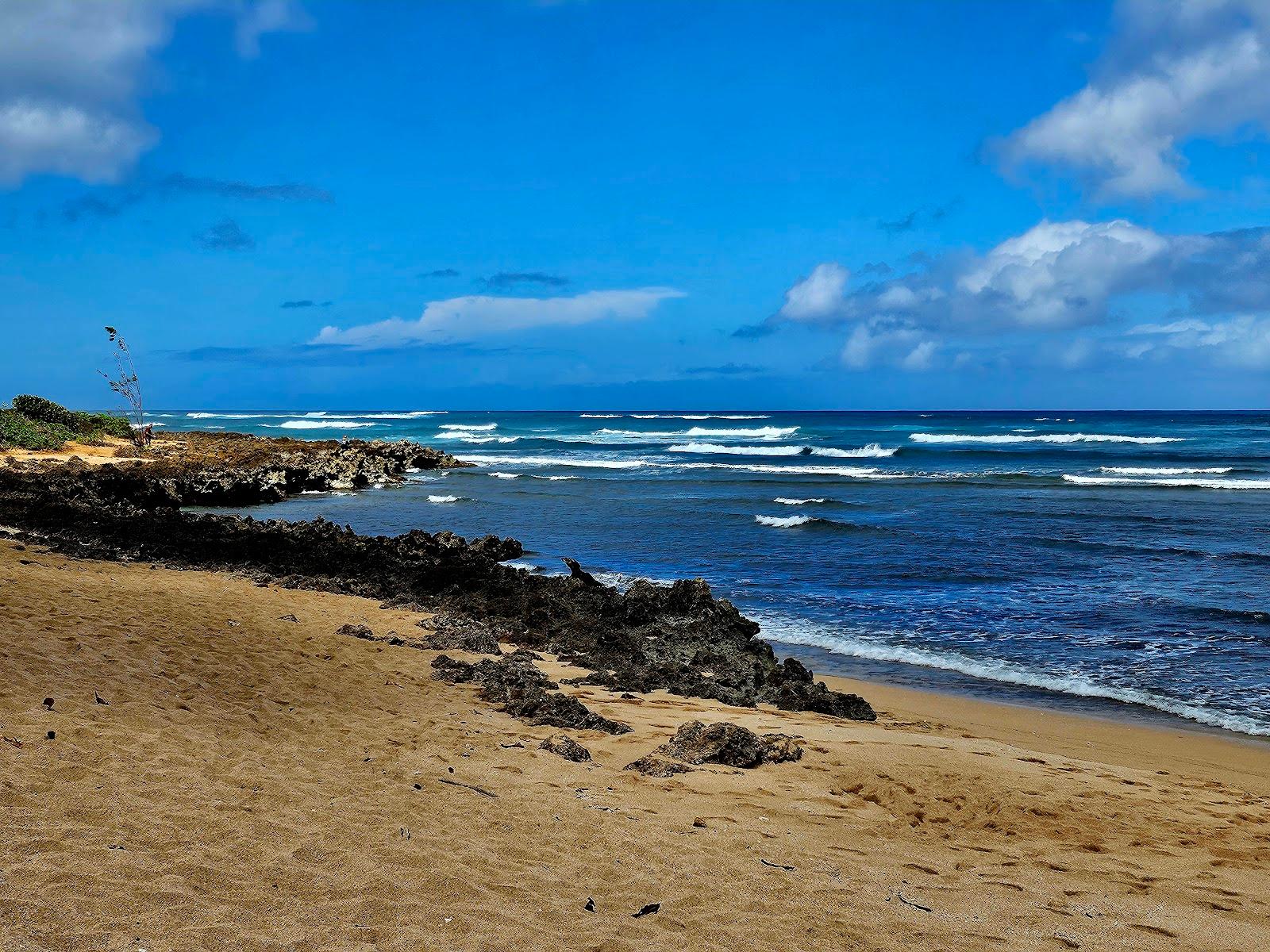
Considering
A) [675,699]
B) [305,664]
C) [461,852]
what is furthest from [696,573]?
[461,852]

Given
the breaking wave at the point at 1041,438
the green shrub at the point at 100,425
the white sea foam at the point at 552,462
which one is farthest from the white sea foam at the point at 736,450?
the green shrub at the point at 100,425

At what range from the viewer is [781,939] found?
3.93m

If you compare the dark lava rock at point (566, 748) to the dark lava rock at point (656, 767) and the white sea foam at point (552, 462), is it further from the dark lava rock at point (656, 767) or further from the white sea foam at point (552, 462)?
the white sea foam at point (552, 462)

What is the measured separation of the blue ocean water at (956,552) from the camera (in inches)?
405

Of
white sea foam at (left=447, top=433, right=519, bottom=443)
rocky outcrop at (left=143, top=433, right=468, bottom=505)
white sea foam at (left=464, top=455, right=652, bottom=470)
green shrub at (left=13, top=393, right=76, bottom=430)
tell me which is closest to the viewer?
rocky outcrop at (left=143, top=433, right=468, bottom=505)

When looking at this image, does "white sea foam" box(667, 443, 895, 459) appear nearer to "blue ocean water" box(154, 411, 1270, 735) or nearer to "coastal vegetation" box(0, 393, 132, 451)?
"blue ocean water" box(154, 411, 1270, 735)

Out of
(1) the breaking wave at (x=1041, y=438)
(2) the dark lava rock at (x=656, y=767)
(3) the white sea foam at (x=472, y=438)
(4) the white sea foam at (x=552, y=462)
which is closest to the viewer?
(2) the dark lava rock at (x=656, y=767)

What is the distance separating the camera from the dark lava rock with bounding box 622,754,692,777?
6.11 meters

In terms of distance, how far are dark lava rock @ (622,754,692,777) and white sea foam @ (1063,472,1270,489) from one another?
1293 inches

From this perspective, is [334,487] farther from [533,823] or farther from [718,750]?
[533,823]

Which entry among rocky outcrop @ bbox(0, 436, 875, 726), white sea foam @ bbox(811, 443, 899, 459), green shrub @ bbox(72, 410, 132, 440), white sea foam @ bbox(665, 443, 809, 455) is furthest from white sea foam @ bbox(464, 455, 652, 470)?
rocky outcrop @ bbox(0, 436, 875, 726)

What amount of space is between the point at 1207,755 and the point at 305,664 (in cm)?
831

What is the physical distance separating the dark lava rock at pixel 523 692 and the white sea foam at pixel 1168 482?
31.9 m

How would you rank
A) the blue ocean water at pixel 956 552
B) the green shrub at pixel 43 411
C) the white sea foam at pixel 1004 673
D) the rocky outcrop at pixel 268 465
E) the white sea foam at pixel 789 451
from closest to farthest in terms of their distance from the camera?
1. the white sea foam at pixel 1004 673
2. the blue ocean water at pixel 956 552
3. the rocky outcrop at pixel 268 465
4. the green shrub at pixel 43 411
5. the white sea foam at pixel 789 451
